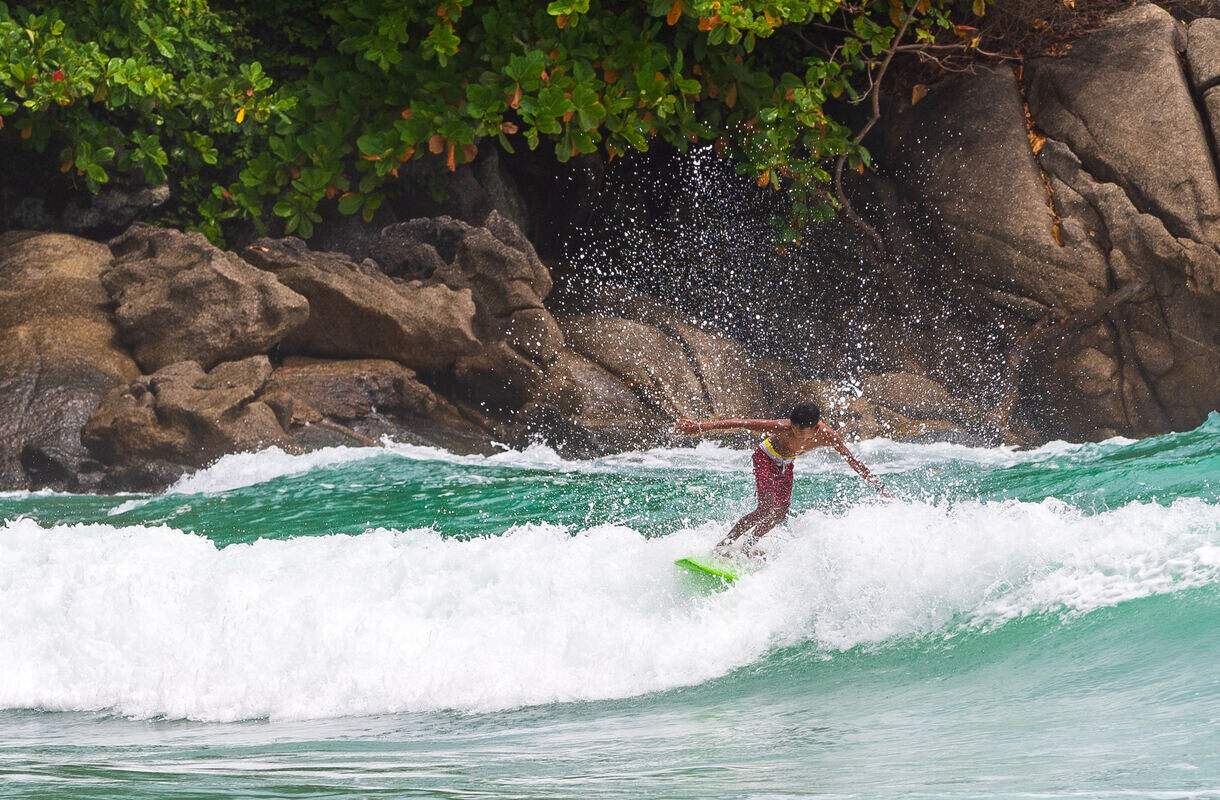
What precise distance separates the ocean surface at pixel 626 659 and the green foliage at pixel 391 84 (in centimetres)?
516

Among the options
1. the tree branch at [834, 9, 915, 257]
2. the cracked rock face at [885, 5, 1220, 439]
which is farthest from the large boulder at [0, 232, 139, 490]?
the cracked rock face at [885, 5, 1220, 439]

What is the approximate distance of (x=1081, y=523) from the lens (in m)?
6.10

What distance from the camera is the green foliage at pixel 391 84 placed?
11.3 m

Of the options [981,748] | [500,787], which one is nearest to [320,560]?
[500,787]

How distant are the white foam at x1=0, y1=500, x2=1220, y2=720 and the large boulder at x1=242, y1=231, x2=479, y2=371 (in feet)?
16.8

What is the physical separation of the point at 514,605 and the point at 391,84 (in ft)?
25.4

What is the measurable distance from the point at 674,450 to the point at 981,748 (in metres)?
7.63

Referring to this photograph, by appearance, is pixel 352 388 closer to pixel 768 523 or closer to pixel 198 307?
pixel 198 307

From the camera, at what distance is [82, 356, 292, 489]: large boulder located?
9.98 m

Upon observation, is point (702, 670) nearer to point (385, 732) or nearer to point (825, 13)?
point (385, 732)

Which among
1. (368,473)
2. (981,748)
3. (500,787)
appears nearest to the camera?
(500,787)

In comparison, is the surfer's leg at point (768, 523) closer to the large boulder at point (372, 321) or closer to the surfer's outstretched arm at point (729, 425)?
the surfer's outstretched arm at point (729, 425)

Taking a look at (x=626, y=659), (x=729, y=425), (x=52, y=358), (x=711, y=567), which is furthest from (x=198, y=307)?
(x=626, y=659)

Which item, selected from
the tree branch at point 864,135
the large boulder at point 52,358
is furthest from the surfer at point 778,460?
the tree branch at point 864,135
